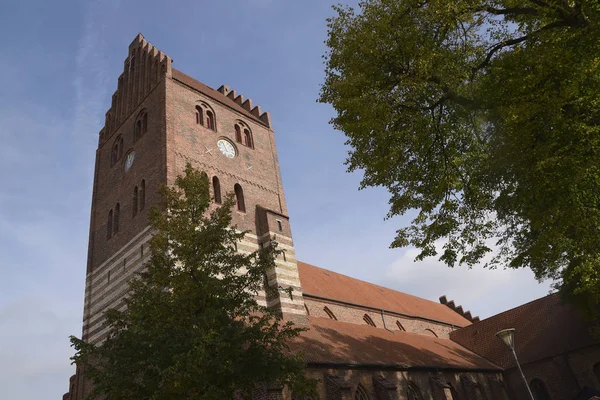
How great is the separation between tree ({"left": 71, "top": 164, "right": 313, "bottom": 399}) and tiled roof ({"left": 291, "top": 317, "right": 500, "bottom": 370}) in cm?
531

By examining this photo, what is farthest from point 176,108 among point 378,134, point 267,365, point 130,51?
point 267,365

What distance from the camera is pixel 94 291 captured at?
21.9m

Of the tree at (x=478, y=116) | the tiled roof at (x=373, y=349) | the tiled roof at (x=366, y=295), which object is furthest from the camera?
the tiled roof at (x=366, y=295)

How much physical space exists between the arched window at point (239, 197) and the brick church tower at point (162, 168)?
0.05 meters

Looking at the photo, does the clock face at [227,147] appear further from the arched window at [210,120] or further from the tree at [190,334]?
the tree at [190,334]

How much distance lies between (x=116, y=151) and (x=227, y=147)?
690 cm

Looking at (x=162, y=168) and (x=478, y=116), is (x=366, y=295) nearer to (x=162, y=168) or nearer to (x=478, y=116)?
(x=162, y=168)

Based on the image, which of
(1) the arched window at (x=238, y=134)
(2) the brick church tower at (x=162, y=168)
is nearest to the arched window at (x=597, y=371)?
(2) the brick church tower at (x=162, y=168)

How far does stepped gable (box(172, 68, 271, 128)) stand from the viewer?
25.9 metres

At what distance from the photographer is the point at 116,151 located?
26406mm

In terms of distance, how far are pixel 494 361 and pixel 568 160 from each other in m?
23.6

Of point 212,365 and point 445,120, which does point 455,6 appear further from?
point 212,365

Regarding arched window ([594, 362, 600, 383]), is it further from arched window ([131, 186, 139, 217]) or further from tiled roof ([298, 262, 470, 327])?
arched window ([131, 186, 139, 217])

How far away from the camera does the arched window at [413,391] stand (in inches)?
798
